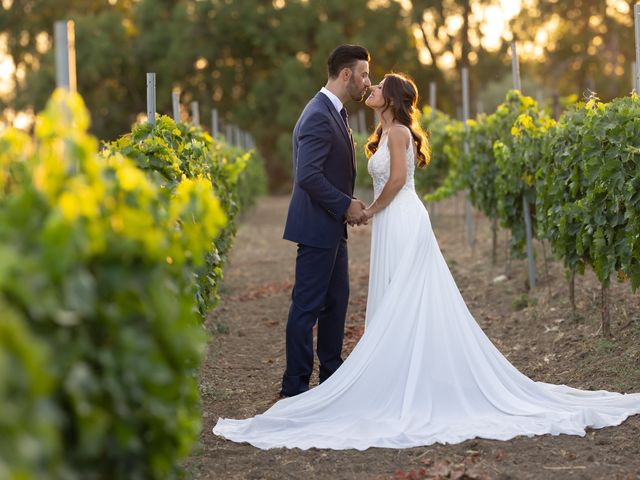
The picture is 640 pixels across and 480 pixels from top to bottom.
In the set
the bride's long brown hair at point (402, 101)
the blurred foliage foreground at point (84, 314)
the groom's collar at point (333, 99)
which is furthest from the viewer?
the groom's collar at point (333, 99)

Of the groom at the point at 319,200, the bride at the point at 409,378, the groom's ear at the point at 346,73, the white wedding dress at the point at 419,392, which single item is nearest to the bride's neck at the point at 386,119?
the bride at the point at 409,378

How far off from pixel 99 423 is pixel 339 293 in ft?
12.6

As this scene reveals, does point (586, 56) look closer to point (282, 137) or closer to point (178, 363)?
point (282, 137)

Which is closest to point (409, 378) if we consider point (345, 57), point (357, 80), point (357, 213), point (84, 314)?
point (357, 213)

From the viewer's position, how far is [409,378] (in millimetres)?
5133

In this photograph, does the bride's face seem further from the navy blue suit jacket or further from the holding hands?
the holding hands

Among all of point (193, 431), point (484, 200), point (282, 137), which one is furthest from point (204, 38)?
point (193, 431)

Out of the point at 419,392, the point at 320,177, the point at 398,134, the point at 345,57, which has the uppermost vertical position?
the point at 345,57

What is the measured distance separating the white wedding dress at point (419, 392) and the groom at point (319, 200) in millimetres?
443

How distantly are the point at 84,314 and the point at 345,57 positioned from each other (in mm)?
3810

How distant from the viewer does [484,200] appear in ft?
34.9

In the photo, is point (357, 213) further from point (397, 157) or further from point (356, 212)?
point (397, 157)

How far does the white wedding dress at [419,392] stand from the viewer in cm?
485

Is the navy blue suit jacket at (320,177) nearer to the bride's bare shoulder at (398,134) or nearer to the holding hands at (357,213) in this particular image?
the holding hands at (357,213)
